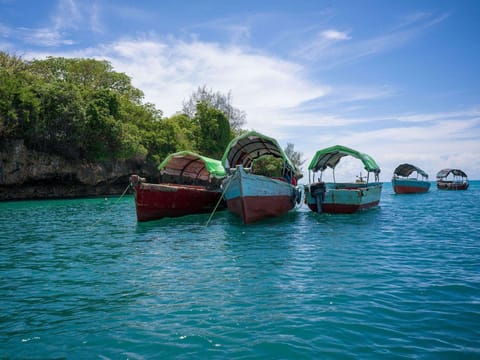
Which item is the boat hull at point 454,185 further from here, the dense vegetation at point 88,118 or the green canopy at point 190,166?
the green canopy at point 190,166

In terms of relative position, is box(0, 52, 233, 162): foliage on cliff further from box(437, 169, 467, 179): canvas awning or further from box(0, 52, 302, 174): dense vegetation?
box(437, 169, 467, 179): canvas awning

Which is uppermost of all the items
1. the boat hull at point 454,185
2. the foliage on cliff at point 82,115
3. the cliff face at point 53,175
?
the foliage on cliff at point 82,115

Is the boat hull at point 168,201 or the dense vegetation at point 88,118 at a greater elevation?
the dense vegetation at point 88,118

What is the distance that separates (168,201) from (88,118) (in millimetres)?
22882

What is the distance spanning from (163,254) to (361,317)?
558 centimetres

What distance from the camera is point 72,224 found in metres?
15.6

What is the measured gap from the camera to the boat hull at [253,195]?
14258 millimetres

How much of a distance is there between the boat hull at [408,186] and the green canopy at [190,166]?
2664 cm

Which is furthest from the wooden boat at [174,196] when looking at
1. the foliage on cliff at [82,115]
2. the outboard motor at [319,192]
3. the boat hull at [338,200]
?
the foliage on cliff at [82,115]

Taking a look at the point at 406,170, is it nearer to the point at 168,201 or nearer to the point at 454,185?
the point at 454,185

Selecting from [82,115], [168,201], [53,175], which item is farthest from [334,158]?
[53,175]

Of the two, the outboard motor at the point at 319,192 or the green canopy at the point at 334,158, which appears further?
the green canopy at the point at 334,158

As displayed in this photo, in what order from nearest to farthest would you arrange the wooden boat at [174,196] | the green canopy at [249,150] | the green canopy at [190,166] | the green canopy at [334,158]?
the wooden boat at [174,196] < the green canopy at [249,150] < the green canopy at [334,158] < the green canopy at [190,166]

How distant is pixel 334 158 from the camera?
22.5m
